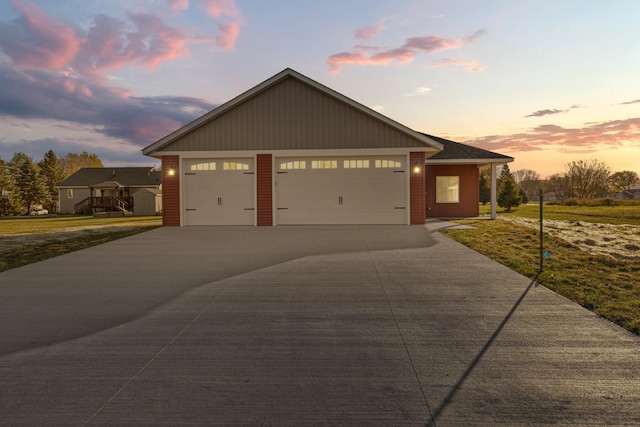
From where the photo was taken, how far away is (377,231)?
12781mm

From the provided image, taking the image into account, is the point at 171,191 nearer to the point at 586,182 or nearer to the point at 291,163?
the point at 291,163

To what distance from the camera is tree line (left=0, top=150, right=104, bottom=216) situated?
138ft

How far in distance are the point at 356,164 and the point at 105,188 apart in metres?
33.1

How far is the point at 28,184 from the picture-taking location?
44.7 metres

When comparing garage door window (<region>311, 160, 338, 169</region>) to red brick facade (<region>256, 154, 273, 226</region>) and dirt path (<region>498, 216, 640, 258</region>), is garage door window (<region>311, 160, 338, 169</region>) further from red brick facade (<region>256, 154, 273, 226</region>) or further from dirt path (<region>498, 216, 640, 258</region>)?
dirt path (<region>498, 216, 640, 258</region>)

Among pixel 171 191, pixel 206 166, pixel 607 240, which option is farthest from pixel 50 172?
pixel 607 240

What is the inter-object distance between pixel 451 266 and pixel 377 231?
18.6 feet

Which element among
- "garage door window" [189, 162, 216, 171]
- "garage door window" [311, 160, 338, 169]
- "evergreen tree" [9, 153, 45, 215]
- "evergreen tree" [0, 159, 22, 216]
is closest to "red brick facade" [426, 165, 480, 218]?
"garage door window" [311, 160, 338, 169]

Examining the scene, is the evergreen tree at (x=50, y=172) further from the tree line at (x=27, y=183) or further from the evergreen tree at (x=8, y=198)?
the evergreen tree at (x=8, y=198)

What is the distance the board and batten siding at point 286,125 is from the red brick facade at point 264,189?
60 centimetres

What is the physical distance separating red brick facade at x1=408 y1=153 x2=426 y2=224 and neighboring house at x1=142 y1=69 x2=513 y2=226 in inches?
1.6

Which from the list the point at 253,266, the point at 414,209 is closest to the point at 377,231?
the point at 414,209

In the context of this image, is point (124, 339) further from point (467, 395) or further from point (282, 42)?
point (282, 42)

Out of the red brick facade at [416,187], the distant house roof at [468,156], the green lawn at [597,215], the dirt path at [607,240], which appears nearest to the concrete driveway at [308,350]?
the dirt path at [607,240]
